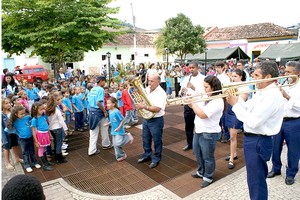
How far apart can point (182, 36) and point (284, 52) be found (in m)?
10.7

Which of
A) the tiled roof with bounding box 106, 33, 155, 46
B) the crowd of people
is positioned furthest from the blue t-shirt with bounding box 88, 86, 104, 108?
the tiled roof with bounding box 106, 33, 155, 46

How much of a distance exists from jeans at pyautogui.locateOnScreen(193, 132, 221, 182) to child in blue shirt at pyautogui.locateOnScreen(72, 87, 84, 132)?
15.2ft

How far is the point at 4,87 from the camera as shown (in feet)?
25.3

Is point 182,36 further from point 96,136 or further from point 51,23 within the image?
point 96,136

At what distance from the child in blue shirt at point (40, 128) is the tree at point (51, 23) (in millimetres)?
7740

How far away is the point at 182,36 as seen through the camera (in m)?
25.6

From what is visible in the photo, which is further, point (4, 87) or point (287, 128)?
point (4, 87)

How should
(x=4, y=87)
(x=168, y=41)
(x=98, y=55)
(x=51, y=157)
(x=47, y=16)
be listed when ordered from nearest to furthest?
1. (x=51, y=157)
2. (x=4, y=87)
3. (x=47, y=16)
4. (x=168, y=41)
5. (x=98, y=55)

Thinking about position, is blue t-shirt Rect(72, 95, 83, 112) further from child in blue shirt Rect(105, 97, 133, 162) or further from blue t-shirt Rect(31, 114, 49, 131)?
child in blue shirt Rect(105, 97, 133, 162)

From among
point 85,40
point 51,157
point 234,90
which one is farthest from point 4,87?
point 234,90

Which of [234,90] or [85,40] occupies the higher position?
[85,40]

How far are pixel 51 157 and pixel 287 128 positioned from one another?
5020 millimetres

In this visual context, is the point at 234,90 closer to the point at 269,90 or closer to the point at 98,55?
the point at 269,90

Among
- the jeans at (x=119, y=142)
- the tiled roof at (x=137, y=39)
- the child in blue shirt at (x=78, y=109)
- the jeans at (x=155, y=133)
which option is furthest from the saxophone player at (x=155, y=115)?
the tiled roof at (x=137, y=39)
